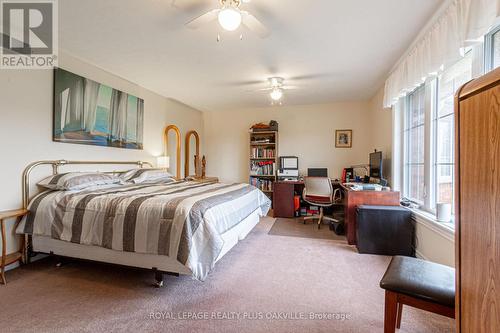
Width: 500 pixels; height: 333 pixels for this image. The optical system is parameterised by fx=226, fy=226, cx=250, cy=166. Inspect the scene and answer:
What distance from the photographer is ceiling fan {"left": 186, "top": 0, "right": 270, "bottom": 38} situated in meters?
1.64

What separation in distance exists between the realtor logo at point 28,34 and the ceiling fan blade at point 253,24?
162 centimetres

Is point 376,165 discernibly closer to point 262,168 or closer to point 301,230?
point 301,230

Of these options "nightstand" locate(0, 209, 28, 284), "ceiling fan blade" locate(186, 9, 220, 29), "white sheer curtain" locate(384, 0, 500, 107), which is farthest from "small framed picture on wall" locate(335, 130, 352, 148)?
"nightstand" locate(0, 209, 28, 284)

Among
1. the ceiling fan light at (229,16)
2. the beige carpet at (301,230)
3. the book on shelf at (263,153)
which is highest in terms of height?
the ceiling fan light at (229,16)

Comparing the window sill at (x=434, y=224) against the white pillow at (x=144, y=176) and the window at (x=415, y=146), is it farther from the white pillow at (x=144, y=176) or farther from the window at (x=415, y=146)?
the white pillow at (x=144, y=176)

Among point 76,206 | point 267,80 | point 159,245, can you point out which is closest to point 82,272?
point 76,206

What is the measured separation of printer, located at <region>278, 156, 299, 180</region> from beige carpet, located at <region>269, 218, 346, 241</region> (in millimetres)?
1042

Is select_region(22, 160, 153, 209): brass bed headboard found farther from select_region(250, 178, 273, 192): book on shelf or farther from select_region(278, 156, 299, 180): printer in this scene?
select_region(278, 156, 299, 180): printer

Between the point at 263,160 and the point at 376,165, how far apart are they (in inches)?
96.6

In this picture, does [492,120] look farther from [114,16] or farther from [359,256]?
[114,16]

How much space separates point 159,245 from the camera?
1869 mm

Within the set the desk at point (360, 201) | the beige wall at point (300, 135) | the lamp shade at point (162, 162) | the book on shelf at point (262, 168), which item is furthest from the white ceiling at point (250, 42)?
the book on shelf at point (262, 168)

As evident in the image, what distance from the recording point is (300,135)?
207 inches

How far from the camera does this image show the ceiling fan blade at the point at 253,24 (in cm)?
178
